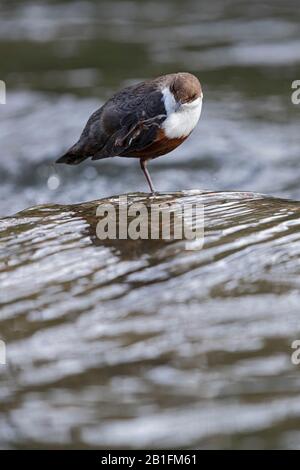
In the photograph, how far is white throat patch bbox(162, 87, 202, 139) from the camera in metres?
4.43

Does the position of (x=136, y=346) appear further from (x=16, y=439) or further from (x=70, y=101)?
(x=70, y=101)

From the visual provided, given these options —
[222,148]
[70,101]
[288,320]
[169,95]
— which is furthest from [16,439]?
[70,101]

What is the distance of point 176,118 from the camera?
4.43 meters

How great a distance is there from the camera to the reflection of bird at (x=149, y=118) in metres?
4.45

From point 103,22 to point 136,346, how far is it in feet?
26.3
